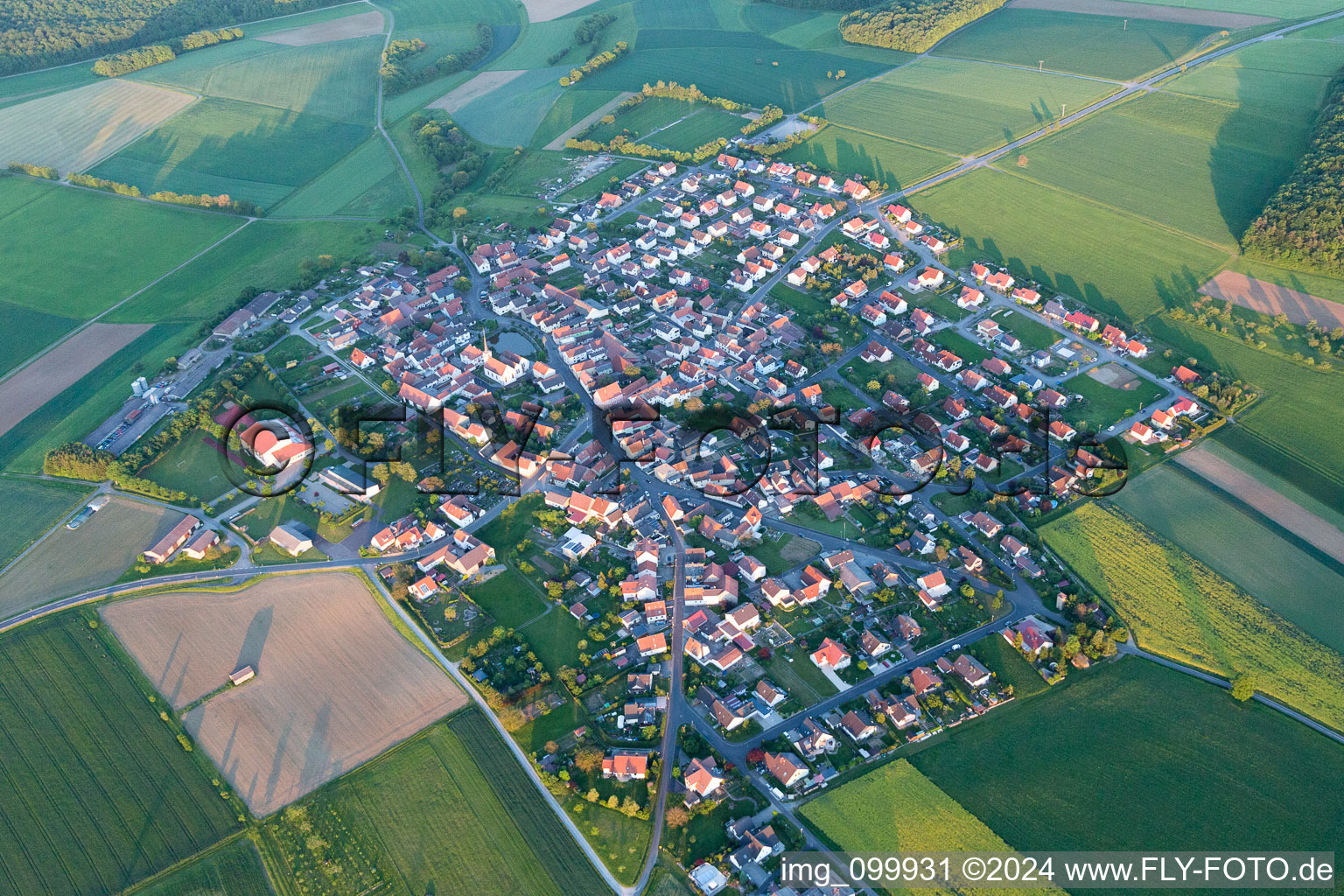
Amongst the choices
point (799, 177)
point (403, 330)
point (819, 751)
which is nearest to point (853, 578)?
point (819, 751)

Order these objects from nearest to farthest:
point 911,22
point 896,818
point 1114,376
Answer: point 896,818 < point 1114,376 < point 911,22

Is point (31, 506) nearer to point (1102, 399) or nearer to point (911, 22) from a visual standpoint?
point (1102, 399)

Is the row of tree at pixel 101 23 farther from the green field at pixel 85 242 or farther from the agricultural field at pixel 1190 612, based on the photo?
the agricultural field at pixel 1190 612

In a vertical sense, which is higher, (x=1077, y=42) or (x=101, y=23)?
(x=101, y=23)

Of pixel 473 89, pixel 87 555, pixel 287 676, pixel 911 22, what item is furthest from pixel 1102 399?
pixel 473 89

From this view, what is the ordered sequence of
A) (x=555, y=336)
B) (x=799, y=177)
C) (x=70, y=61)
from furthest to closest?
(x=70, y=61), (x=799, y=177), (x=555, y=336)

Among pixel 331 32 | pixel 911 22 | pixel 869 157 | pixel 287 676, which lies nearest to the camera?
pixel 287 676

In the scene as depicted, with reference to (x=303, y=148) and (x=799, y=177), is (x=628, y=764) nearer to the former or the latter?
(x=799, y=177)
